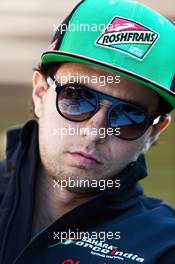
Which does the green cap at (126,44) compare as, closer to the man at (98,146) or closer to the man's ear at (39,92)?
the man at (98,146)

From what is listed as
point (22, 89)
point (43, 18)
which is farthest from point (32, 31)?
Result: point (22, 89)

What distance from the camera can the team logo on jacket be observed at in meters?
2.01

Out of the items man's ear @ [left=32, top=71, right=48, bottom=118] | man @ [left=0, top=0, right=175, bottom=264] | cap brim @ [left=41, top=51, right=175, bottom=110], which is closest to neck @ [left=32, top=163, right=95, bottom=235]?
man @ [left=0, top=0, right=175, bottom=264]

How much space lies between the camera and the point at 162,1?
6566 mm

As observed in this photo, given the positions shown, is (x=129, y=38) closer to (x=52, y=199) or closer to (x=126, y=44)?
(x=126, y=44)

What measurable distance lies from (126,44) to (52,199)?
0.57 metres

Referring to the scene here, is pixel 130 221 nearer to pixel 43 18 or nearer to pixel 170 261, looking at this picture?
pixel 170 261

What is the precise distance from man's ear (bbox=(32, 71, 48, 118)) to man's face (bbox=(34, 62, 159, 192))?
0.26ft

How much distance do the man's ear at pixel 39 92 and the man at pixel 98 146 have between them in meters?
0.07

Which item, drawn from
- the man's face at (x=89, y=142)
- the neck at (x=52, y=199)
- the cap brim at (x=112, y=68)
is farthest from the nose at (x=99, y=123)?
the neck at (x=52, y=199)

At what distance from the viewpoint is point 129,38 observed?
2.02m

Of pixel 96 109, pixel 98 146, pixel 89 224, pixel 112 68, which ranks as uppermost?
pixel 112 68

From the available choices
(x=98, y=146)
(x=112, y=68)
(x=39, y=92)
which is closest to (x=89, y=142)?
(x=98, y=146)

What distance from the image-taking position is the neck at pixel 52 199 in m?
2.14
